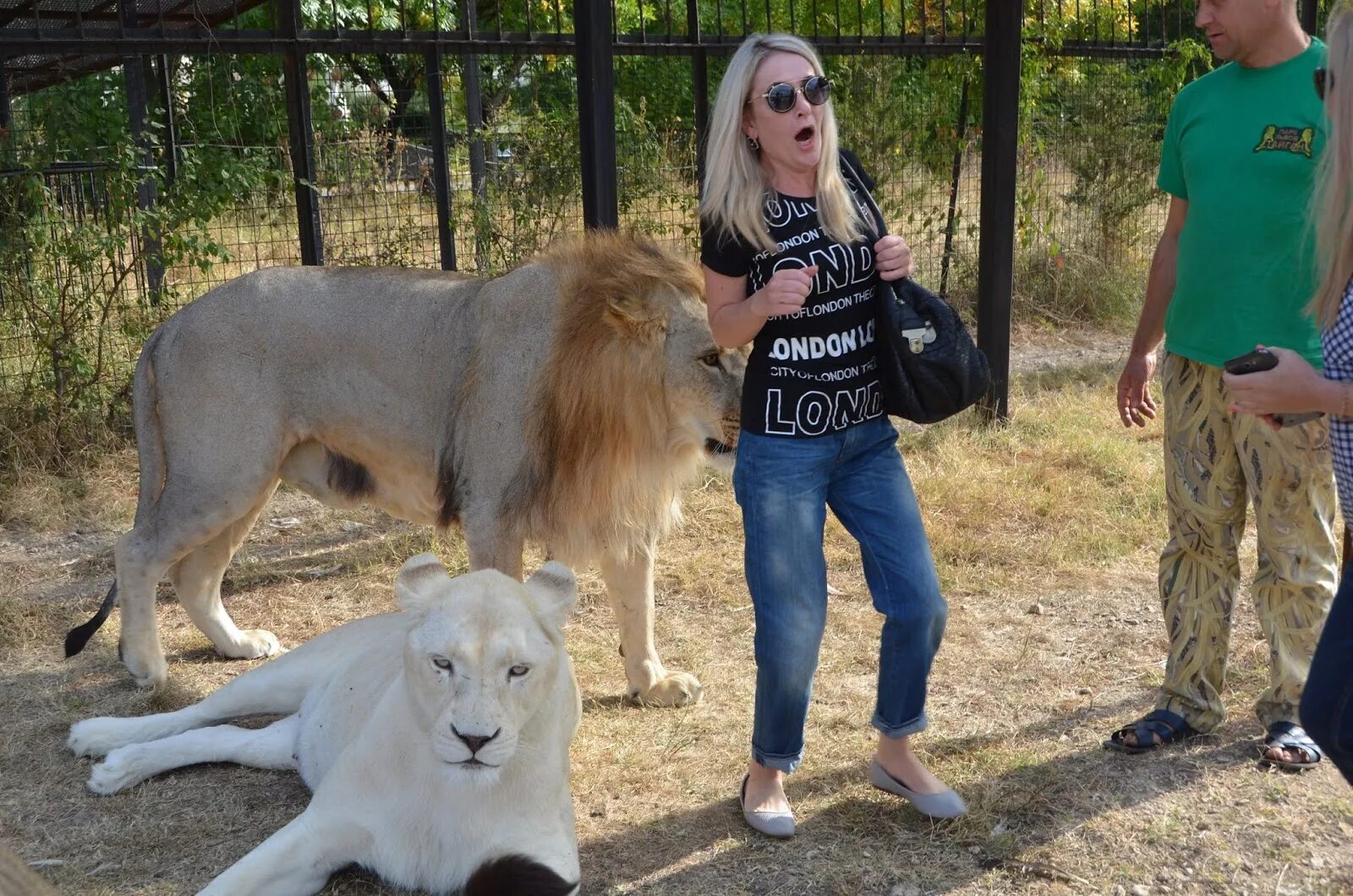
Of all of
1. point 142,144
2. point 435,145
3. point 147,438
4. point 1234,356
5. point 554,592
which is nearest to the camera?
point 554,592

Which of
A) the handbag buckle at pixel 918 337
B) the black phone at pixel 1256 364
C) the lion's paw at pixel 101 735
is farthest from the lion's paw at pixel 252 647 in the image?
the black phone at pixel 1256 364

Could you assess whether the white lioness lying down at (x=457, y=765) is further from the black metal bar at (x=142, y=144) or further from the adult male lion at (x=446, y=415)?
the black metal bar at (x=142, y=144)

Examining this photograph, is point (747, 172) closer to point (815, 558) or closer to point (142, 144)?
point (815, 558)

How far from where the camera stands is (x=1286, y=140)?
11.4ft

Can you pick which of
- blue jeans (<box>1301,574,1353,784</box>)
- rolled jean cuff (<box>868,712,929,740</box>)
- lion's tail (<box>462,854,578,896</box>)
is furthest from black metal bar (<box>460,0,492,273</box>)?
blue jeans (<box>1301,574,1353,784</box>)

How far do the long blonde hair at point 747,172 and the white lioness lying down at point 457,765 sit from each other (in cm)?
99

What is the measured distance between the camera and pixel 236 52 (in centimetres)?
604

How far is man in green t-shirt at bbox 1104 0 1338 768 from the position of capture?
351 cm

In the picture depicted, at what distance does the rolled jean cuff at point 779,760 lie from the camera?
11.5ft

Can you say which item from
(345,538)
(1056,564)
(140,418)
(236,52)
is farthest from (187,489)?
(1056,564)

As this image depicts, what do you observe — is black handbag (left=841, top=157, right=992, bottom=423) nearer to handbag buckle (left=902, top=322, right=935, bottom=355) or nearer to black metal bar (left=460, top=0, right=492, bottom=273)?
handbag buckle (left=902, top=322, right=935, bottom=355)

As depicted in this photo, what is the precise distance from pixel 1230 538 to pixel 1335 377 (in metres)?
1.57

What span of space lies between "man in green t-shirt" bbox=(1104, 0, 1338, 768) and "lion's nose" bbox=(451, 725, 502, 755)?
2128mm

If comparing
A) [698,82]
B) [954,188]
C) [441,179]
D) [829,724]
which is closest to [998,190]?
[698,82]
